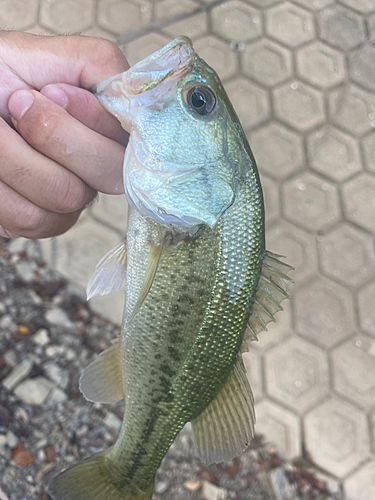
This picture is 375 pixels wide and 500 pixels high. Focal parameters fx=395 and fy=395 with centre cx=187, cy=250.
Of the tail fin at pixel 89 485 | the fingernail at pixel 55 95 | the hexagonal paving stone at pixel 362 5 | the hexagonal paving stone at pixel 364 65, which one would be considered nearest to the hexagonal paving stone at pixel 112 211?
the fingernail at pixel 55 95

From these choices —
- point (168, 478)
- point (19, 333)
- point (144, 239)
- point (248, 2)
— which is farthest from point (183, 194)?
point (248, 2)

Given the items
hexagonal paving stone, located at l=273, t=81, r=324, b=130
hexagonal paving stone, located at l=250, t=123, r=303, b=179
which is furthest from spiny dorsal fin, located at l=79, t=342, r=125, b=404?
hexagonal paving stone, located at l=273, t=81, r=324, b=130

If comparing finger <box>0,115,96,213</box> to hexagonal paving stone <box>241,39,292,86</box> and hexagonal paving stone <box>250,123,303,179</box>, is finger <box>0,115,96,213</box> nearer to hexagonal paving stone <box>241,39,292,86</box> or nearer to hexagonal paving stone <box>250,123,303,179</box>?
hexagonal paving stone <box>250,123,303,179</box>

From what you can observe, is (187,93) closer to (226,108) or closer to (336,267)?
(226,108)

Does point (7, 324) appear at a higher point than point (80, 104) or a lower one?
lower

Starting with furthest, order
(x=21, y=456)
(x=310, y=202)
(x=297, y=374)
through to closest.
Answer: (x=310, y=202) → (x=297, y=374) → (x=21, y=456)

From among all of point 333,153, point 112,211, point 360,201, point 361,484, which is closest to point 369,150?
point 333,153

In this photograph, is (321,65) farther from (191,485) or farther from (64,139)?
(191,485)
